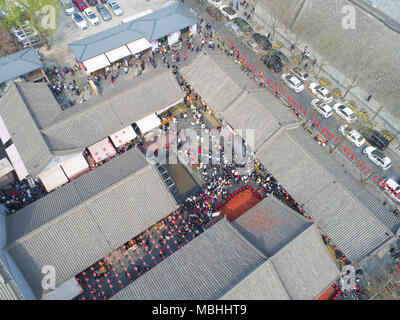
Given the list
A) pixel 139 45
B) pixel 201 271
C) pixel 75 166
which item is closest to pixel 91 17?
pixel 139 45

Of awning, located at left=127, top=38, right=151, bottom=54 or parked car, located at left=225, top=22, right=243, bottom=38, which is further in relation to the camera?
parked car, located at left=225, top=22, right=243, bottom=38

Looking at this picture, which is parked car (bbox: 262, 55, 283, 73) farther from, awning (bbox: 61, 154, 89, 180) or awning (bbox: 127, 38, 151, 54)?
awning (bbox: 61, 154, 89, 180)

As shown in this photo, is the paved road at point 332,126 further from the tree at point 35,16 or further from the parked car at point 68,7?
the tree at point 35,16

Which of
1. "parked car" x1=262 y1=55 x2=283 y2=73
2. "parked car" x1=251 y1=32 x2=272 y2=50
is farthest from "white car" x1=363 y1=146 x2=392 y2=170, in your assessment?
"parked car" x1=251 y1=32 x2=272 y2=50

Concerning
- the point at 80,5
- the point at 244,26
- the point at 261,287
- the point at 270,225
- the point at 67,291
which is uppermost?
the point at 80,5

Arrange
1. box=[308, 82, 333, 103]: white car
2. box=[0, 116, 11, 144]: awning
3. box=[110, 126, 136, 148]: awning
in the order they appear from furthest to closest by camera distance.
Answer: box=[308, 82, 333, 103]: white car → box=[110, 126, 136, 148]: awning → box=[0, 116, 11, 144]: awning

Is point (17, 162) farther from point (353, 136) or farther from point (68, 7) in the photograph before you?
point (353, 136)

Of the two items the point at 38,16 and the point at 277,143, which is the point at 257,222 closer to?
the point at 277,143
